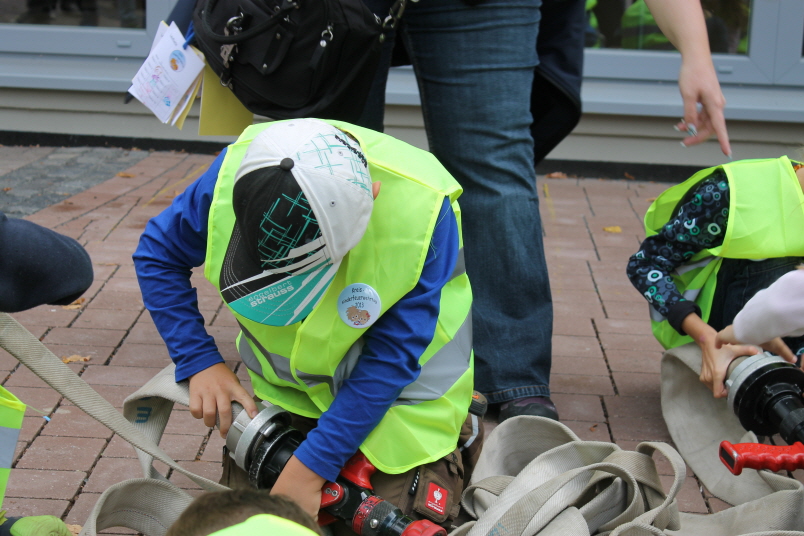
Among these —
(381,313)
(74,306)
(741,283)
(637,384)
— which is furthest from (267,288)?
(74,306)

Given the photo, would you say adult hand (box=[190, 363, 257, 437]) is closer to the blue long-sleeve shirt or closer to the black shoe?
the blue long-sleeve shirt

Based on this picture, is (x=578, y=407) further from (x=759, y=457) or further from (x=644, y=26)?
(x=644, y=26)

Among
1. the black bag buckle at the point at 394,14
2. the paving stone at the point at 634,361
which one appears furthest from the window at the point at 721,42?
the black bag buckle at the point at 394,14

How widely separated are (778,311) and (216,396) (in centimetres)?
124

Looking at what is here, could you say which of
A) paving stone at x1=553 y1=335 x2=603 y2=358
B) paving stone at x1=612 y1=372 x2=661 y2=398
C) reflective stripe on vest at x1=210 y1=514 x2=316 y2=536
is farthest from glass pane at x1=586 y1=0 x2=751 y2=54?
reflective stripe on vest at x1=210 y1=514 x2=316 y2=536

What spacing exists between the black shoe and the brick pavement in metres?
0.13

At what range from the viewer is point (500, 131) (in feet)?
8.05

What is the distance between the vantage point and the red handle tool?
69.2 inches

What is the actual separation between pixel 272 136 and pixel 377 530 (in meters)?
0.85

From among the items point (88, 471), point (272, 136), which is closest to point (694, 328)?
point (272, 136)

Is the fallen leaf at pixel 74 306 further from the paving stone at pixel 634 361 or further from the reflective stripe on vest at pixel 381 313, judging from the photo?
the paving stone at pixel 634 361

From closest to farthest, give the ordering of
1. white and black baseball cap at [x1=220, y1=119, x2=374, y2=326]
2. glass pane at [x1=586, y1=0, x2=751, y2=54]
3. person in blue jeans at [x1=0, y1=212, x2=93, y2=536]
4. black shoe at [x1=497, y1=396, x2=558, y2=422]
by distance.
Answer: person in blue jeans at [x1=0, y1=212, x2=93, y2=536]
white and black baseball cap at [x1=220, y1=119, x2=374, y2=326]
black shoe at [x1=497, y1=396, x2=558, y2=422]
glass pane at [x1=586, y1=0, x2=751, y2=54]

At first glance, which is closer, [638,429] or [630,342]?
[638,429]

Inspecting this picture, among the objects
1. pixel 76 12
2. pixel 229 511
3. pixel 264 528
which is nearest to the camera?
pixel 264 528
